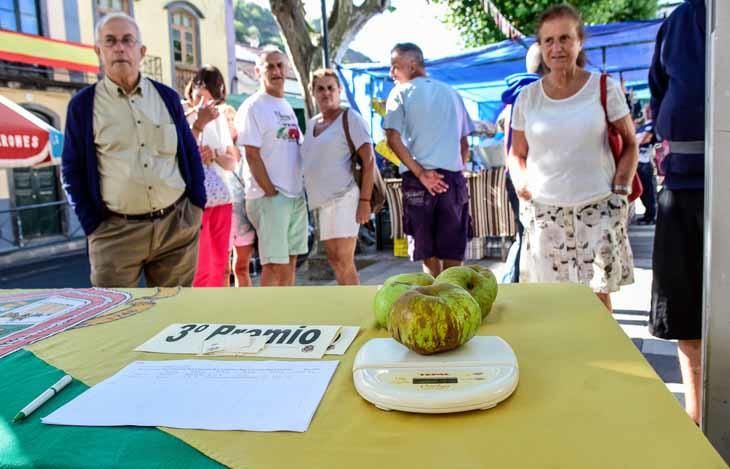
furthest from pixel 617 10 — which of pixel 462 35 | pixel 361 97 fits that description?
pixel 361 97

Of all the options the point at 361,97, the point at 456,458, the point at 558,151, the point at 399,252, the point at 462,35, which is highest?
the point at 462,35

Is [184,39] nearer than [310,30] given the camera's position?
No

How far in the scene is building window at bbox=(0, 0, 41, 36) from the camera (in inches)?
518

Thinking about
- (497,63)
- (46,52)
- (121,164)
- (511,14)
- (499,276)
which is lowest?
(499,276)

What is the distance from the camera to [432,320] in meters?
0.98

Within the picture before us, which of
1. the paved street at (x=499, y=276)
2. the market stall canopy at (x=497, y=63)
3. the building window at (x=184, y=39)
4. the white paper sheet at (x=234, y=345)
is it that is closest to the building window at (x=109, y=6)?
the building window at (x=184, y=39)

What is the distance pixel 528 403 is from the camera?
929mm

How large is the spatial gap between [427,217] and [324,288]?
1.99m

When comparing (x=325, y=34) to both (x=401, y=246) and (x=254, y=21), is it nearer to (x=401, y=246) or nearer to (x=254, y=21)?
(x=401, y=246)

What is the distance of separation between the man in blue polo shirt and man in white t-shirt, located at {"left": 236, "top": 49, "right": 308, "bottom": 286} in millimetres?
2109

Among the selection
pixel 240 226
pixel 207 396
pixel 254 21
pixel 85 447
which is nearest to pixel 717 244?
pixel 207 396

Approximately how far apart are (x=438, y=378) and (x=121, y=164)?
2199mm

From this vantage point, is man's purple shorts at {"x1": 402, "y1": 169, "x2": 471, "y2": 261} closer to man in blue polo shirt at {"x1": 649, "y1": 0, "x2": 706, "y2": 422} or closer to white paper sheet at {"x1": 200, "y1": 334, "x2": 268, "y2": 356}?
man in blue polo shirt at {"x1": 649, "y1": 0, "x2": 706, "y2": 422}

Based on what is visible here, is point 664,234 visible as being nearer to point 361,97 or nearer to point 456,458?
point 456,458
